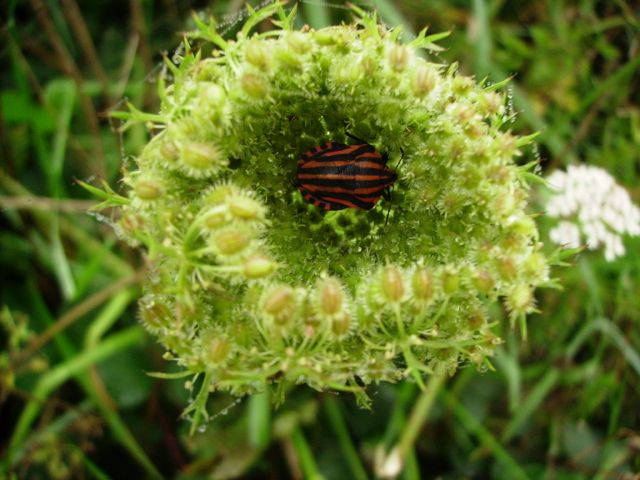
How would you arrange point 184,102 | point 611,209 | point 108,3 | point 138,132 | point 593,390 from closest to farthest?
point 184,102 < point 611,209 < point 593,390 < point 138,132 < point 108,3

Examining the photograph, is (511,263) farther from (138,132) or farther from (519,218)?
(138,132)

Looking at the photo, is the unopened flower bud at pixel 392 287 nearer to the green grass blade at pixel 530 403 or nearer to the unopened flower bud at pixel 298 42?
the unopened flower bud at pixel 298 42

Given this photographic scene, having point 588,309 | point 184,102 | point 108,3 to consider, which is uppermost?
point 108,3

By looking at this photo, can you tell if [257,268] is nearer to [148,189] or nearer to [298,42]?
[148,189]

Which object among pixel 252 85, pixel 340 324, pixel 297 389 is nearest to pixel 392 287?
pixel 340 324

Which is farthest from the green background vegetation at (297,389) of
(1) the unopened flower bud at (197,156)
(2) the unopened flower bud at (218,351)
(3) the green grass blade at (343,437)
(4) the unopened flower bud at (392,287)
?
(1) the unopened flower bud at (197,156)

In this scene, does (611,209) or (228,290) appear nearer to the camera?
(228,290)

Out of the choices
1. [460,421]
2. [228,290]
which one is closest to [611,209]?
[460,421]
